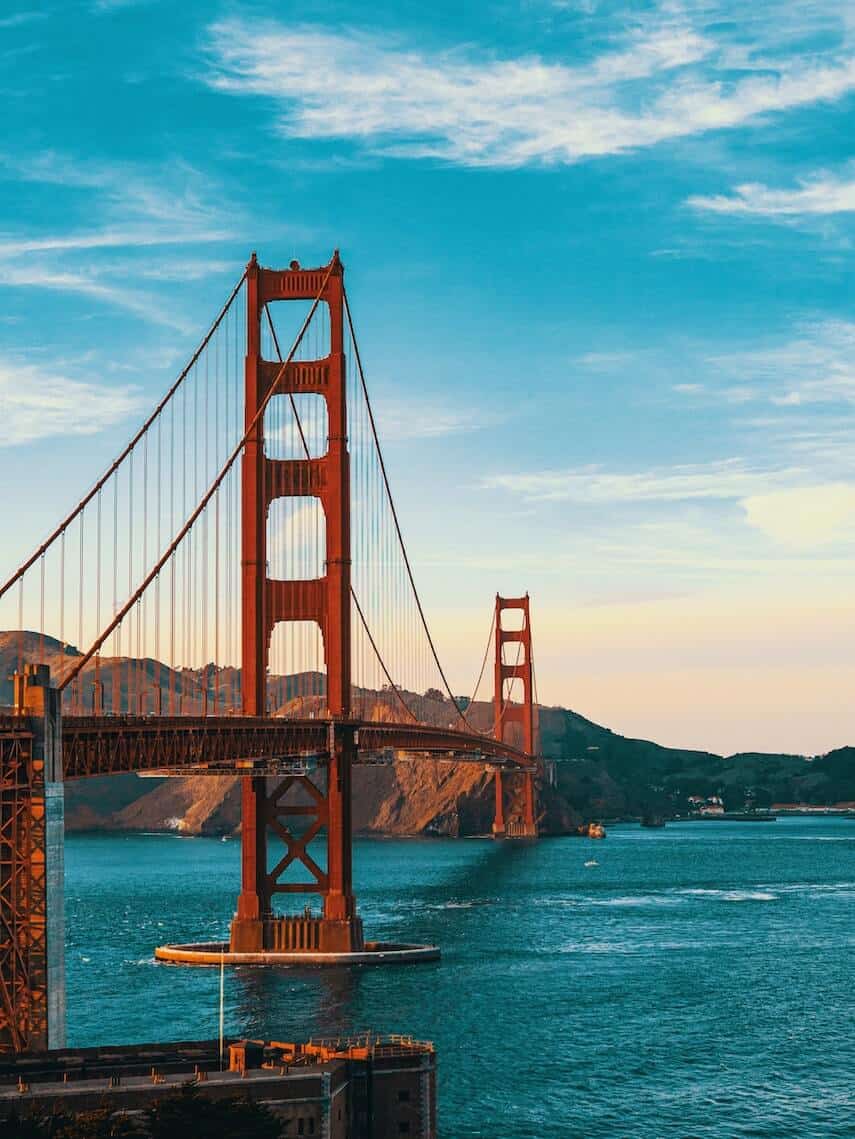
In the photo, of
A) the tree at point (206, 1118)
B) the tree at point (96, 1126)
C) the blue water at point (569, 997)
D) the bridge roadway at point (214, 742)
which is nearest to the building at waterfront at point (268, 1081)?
the tree at point (206, 1118)

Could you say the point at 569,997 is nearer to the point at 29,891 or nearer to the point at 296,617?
the point at 296,617

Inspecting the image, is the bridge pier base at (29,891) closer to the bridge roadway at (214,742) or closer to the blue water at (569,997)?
the bridge roadway at (214,742)

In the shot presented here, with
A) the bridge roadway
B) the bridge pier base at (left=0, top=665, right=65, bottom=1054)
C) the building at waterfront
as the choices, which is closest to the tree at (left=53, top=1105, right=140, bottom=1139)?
the building at waterfront

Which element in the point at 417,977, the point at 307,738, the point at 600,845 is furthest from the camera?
the point at 600,845

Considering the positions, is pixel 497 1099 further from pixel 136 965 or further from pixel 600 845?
pixel 600 845

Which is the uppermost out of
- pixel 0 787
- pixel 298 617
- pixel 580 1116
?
pixel 298 617

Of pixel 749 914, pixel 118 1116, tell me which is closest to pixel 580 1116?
pixel 118 1116
